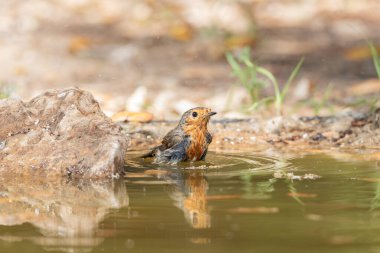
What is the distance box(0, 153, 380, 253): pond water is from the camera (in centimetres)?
313

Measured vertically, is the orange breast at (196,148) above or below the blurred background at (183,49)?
below

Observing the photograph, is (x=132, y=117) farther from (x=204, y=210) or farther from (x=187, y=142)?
(x=204, y=210)

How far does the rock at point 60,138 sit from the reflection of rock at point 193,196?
39 centimetres

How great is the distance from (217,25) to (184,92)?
2.15 metres

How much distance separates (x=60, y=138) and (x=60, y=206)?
1.30 metres

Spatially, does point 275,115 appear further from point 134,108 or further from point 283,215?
point 283,215

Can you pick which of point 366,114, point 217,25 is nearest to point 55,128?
point 366,114

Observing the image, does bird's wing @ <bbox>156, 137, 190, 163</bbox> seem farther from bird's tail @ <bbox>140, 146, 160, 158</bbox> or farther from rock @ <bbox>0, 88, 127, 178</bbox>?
rock @ <bbox>0, 88, 127, 178</bbox>

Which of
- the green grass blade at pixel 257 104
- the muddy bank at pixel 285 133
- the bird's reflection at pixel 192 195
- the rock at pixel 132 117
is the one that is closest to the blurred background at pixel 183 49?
the green grass blade at pixel 257 104

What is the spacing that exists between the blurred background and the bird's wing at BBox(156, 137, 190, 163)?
1847 millimetres

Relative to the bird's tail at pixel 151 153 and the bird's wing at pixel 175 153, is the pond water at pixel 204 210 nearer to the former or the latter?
the bird's wing at pixel 175 153

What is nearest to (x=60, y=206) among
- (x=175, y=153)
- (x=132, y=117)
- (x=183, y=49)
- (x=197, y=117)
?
(x=175, y=153)

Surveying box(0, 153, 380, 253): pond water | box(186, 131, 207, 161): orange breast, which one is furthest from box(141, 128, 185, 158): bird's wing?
box(0, 153, 380, 253): pond water

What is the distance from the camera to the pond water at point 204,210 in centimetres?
313
